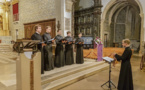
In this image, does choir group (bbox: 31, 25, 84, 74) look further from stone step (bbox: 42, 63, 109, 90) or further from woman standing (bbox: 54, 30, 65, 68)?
stone step (bbox: 42, 63, 109, 90)

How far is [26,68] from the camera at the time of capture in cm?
248

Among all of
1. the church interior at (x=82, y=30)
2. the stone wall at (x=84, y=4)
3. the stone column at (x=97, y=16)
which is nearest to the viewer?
the church interior at (x=82, y=30)

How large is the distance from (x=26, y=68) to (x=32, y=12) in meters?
11.8

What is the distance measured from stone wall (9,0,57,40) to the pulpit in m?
8.35

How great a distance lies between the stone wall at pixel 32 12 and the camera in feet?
36.5

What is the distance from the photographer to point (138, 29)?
48.7 feet

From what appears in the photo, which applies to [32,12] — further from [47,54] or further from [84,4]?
[47,54]

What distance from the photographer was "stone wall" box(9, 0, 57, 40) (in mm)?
11120

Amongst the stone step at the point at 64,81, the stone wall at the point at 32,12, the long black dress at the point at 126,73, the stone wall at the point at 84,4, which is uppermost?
the stone wall at the point at 84,4

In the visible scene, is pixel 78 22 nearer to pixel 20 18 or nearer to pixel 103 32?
pixel 103 32

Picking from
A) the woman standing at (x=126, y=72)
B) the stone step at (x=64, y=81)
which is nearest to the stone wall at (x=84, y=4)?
the stone step at (x=64, y=81)

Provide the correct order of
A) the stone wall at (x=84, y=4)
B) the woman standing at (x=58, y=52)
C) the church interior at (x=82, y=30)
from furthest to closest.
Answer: the stone wall at (x=84, y=4) → the woman standing at (x=58, y=52) → the church interior at (x=82, y=30)

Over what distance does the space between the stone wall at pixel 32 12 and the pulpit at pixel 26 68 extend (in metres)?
8.35

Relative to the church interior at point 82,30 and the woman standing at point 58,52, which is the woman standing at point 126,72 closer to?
the church interior at point 82,30
